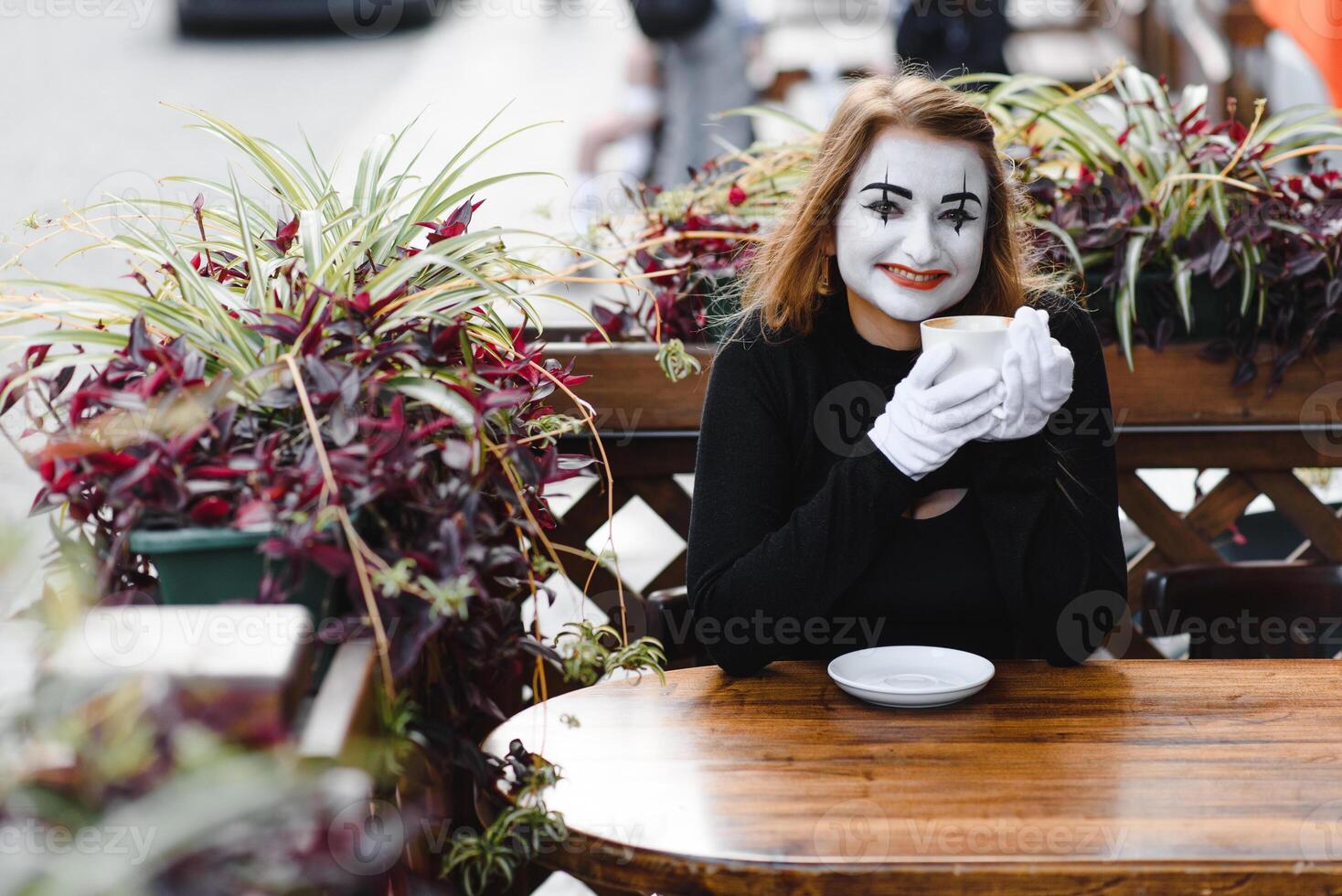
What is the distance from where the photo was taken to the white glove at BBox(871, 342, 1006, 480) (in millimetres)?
1367

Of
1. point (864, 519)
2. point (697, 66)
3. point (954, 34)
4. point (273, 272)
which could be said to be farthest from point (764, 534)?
point (697, 66)

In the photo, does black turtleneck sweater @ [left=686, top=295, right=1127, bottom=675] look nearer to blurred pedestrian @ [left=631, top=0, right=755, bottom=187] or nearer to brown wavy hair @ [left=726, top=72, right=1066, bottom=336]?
brown wavy hair @ [left=726, top=72, right=1066, bottom=336]

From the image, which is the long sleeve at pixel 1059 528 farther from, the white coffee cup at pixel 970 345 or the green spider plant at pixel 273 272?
the green spider plant at pixel 273 272

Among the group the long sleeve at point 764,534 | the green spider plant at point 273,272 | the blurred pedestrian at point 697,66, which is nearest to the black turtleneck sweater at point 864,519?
the long sleeve at point 764,534

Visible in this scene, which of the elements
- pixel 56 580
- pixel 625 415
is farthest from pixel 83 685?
pixel 625 415

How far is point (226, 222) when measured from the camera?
139 centimetres

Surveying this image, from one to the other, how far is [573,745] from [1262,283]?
60.1 inches

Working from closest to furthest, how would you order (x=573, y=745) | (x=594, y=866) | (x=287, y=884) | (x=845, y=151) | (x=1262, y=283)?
(x=287, y=884) → (x=594, y=866) → (x=573, y=745) → (x=845, y=151) → (x=1262, y=283)

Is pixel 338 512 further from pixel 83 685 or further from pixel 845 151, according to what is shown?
pixel 845 151

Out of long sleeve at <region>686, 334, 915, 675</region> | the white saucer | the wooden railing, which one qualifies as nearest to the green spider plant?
long sleeve at <region>686, 334, 915, 675</region>

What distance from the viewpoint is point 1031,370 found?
1348mm

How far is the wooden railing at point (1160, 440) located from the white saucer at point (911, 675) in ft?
2.85

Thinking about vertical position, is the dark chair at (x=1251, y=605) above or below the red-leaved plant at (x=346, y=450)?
below

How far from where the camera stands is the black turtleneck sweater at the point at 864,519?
1506 mm
